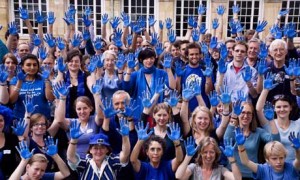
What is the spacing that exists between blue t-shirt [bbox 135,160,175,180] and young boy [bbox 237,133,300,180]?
686 millimetres

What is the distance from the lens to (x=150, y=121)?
13.5ft

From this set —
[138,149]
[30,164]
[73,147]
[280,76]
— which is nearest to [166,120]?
[138,149]

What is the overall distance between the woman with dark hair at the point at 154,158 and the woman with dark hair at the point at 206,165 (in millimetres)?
100

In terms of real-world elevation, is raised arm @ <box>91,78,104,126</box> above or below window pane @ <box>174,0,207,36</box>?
below

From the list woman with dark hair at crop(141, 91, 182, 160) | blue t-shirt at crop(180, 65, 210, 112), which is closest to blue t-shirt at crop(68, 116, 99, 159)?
woman with dark hair at crop(141, 91, 182, 160)

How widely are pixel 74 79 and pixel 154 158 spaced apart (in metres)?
1.88

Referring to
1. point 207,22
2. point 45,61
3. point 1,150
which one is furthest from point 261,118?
point 207,22

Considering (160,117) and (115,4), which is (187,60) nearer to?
(160,117)

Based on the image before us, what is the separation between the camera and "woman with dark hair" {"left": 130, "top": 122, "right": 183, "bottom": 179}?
11.5 feet

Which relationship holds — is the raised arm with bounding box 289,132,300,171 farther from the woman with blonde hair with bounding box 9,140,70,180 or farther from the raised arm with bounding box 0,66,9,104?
the raised arm with bounding box 0,66,9,104

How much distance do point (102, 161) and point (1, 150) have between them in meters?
0.96

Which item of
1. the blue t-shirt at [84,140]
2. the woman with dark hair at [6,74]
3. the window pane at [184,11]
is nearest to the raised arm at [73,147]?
the blue t-shirt at [84,140]

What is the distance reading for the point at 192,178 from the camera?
3543 millimetres

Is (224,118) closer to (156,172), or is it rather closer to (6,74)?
(156,172)
